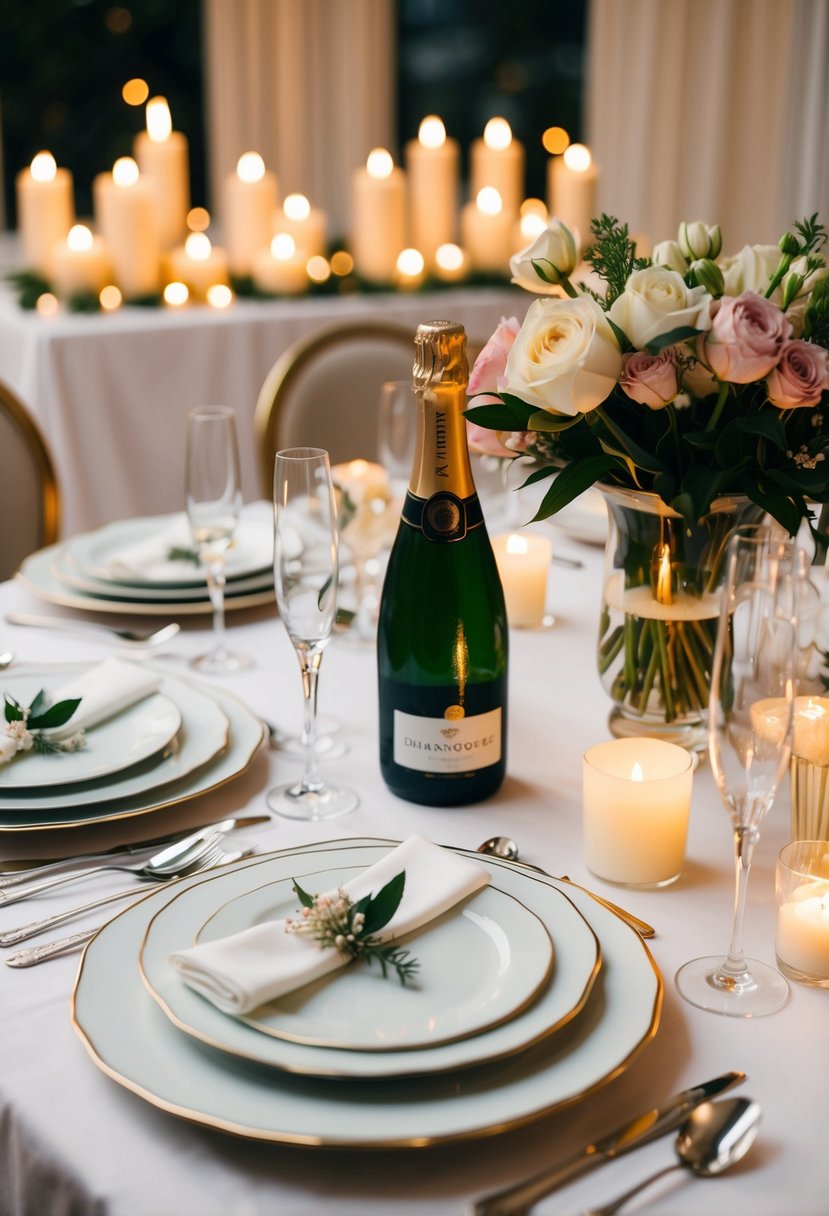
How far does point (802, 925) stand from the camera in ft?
2.61

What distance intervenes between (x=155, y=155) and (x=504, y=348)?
2735 mm

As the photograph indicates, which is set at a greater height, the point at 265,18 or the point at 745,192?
the point at 265,18

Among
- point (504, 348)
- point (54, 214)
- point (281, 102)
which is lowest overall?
point (504, 348)

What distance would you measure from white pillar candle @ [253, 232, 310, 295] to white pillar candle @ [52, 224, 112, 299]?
394mm

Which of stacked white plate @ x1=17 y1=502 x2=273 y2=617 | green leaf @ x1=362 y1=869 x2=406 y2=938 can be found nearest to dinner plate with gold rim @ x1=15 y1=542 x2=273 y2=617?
stacked white plate @ x1=17 y1=502 x2=273 y2=617

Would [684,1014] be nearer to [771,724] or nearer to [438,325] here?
[771,724]

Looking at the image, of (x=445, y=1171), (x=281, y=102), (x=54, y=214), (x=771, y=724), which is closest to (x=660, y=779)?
A: (x=771, y=724)

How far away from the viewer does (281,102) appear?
4.18 m

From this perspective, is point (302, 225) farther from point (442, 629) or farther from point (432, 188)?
point (442, 629)

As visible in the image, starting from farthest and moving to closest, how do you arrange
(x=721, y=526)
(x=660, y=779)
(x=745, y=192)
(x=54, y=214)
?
(x=745, y=192) < (x=54, y=214) < (x=721, y=526) < (x=660, y=779)

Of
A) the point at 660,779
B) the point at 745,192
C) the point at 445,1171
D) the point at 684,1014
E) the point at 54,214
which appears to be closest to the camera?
the point at 445,1171

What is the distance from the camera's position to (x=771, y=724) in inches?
28.7

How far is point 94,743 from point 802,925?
58cm

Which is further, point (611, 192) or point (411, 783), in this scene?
point (611, 192)
